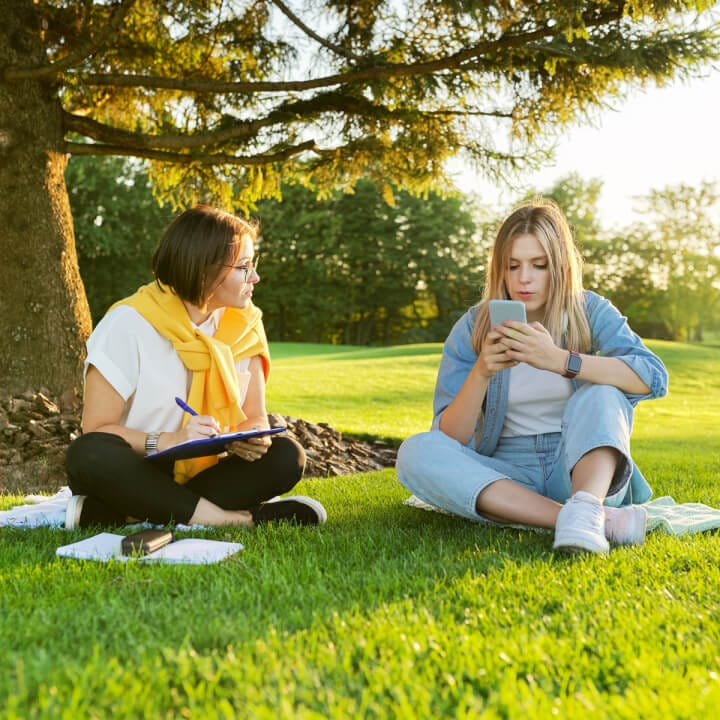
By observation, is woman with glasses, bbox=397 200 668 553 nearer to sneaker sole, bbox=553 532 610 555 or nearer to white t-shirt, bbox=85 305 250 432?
sneaker sole, bbox=553 532 610 555

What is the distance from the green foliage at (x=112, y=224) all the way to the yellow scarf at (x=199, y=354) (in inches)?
1261

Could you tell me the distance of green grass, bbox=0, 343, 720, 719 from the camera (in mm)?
1513

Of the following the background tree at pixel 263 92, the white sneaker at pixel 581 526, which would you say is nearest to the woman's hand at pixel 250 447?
the white sneaker at pixel 581 526

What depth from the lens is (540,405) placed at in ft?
10.9

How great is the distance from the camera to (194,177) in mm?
7797

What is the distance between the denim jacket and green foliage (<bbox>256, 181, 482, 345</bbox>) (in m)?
35.9

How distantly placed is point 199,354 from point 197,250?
42 centimetres

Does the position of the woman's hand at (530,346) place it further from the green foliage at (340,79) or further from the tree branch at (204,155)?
the tree branch at (204,155)

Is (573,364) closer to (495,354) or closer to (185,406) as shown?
(495,354)

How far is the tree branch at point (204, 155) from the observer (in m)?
6.96

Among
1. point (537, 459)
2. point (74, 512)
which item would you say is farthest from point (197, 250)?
point (537, 459)

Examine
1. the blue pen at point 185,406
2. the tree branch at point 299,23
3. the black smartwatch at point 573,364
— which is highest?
the tree branch at point 299,23

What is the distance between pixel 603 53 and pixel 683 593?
4446 millimetres

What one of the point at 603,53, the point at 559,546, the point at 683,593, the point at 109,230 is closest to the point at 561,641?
the point at 683,593
